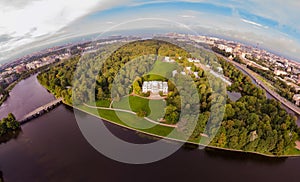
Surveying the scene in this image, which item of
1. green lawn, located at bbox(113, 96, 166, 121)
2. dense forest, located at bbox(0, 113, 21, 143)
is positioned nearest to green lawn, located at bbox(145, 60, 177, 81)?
green lawn, located at bbox(113, 96, 166, 121)

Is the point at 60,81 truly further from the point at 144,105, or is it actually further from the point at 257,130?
the point at 257,130

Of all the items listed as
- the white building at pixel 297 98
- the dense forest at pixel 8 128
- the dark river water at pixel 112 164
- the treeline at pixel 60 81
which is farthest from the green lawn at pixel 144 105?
the white building at pixel 297 98

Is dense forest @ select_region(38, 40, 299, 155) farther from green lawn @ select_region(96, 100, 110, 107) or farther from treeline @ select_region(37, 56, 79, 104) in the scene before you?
green lawn @ select_region(96, 100, 110, 107)

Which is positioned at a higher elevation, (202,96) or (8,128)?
(202,96)

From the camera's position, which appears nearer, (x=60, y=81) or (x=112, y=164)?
(x=112, y=164)

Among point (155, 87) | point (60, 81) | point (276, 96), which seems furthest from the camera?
point (60, 81)

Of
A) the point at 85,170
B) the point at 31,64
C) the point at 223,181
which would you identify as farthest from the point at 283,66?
the point at 31,64

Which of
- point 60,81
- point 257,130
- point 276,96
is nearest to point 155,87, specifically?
point 257,130

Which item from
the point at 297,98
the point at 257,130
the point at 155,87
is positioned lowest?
the point at 297,98
